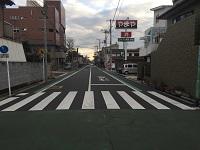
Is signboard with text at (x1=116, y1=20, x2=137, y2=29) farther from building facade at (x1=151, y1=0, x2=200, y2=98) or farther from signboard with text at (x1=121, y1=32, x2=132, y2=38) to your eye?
building facade at (x1=151, y1=0, x2=200, y2=98)

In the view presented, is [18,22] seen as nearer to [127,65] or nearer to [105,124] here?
[127,65]

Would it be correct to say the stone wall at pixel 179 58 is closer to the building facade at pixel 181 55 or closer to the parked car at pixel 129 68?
the building facade at pixel 181 55

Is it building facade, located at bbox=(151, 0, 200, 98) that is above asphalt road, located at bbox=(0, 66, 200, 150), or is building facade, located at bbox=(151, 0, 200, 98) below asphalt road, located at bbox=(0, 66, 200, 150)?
above

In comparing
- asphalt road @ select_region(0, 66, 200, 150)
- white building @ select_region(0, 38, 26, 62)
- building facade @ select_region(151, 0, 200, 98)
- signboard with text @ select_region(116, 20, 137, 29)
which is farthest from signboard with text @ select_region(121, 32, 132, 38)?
asphalt road @ select_region(0, 66, 200, 150)

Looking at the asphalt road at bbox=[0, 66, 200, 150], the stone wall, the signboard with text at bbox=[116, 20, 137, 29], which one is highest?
the signboard with text at bbox=[116, 20, 137, 29]

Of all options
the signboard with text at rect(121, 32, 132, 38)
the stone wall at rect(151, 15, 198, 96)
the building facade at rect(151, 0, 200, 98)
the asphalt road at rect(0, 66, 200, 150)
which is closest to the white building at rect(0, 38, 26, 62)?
the building facade at rect(151, 0, 200, 98)

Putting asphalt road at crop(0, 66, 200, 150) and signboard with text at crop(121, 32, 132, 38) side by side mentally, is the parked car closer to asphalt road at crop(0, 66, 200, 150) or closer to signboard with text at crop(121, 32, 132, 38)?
signboard with text at crop(121, 32, 132, 38)

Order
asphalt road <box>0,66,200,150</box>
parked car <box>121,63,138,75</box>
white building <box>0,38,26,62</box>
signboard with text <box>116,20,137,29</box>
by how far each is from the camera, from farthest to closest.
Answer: signboard with text <box>116,20,137,29</box>
parked car <box>121,63,138,75</box>
white building <box>0,38,26,62</box>
asphalt road <box>0,66,200,150</box>

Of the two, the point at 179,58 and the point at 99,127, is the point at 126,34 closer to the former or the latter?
the point at 179,58

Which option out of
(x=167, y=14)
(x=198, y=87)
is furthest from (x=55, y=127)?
(x=167, y=14)

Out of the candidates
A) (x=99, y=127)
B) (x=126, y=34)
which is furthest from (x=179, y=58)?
(x=126, y=34)

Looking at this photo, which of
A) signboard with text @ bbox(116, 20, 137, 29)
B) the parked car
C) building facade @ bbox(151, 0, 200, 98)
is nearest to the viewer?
building facade @ bbox(151, 0, 200, 98)

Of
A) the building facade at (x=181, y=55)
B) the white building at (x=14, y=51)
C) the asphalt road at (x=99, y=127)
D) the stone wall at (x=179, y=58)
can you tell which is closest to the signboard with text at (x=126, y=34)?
the white building at (x=14, y=51)

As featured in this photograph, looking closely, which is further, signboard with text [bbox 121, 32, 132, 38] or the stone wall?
signboard with text [bbox 121, 32, 132, 38]
